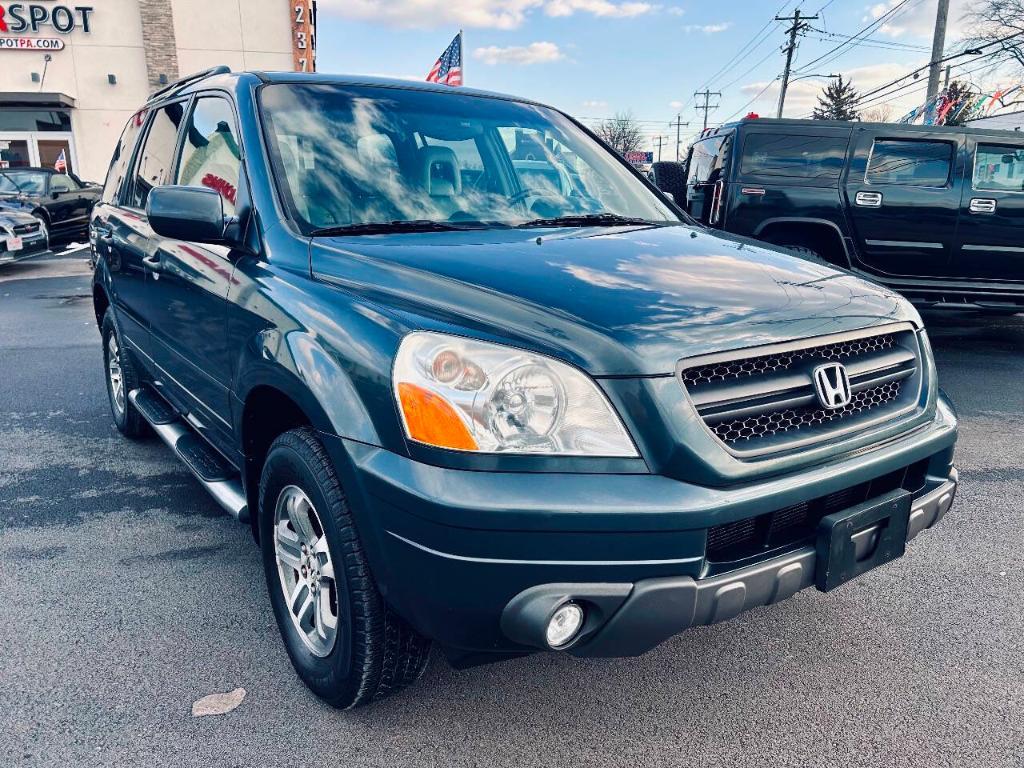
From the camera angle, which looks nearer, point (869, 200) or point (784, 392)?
point (784, 392)

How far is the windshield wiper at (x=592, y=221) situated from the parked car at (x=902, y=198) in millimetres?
4575

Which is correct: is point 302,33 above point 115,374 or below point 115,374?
above

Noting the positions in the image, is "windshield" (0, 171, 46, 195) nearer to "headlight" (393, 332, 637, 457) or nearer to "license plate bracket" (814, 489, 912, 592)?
"headlight" (393, 332, 637, 457)

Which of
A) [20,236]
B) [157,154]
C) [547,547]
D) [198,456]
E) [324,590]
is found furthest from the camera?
[20,236]

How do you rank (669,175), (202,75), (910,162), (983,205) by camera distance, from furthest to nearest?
1. (910,162)
2. (983,205)
3. (669,175)
4. (202,75)

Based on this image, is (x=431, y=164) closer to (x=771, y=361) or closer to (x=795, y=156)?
(x=771, y=361)

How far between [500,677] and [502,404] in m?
1.11

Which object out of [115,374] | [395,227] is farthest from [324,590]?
[115,374]

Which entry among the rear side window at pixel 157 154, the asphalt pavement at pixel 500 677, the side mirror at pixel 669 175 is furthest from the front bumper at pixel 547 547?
the side mirror at pixel 669 175

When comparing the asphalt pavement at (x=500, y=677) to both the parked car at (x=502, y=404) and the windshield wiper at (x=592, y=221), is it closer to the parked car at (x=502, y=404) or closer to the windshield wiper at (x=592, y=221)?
the parked car at (x=502, y=404)

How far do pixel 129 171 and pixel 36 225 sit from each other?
33.8 ft

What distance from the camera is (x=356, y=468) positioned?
74.2 inches

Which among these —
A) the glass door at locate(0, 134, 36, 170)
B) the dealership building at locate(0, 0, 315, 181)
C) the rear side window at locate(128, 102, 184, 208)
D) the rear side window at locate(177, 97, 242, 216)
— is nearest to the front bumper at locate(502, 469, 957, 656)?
the rear side window at locate(177, 97, 242, 216)

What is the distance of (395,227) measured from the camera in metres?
2.57
